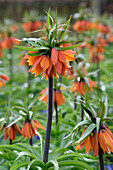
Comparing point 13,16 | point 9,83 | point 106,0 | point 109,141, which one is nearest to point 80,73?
point 109,141

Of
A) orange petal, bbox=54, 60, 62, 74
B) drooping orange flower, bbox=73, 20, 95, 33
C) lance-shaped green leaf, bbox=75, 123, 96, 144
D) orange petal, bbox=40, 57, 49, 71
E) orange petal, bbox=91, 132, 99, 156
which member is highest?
drooping orange flower, bbox=73, 20, 95, 33

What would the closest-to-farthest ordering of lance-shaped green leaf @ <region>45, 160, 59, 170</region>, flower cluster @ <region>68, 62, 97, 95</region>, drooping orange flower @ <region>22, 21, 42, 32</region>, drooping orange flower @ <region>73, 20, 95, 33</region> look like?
lance-shaped green leaf @ <region>45, 160, 59, 170</region> → flower cluster @ <region>68, 62, 97, 95</region> → drooping orange flower @ <region>73, 20, 95, 33</region> → drooping orange flower @ <region>22, 21, 42, 32</region>

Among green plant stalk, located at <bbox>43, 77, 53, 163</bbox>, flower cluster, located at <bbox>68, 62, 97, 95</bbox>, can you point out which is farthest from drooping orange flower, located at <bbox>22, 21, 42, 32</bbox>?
green plant stalk, located at <bbox>43, 77, 53, 163</bbox>

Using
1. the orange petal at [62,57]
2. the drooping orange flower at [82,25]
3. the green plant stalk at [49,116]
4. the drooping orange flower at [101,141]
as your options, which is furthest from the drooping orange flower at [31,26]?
the drooping orange flower at [101,141]

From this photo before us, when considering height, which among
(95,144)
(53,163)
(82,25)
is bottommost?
(53,163)

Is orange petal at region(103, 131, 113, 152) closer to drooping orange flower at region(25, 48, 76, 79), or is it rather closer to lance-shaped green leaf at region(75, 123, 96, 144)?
lance-shaped green leaf at region(75, 123, 96, 144)

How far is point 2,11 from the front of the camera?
13.8 meters

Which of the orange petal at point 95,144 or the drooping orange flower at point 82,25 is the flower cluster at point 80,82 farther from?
the drooping orange flower at point 82,25

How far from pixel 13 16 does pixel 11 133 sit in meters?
13.1

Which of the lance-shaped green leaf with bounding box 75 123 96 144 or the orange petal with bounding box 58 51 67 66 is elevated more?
the orange petal with bounding box 58 51 67 66

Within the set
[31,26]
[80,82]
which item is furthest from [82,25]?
[80,82]

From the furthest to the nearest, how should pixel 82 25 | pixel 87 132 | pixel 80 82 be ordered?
pixel 82 25 → pixel 80 82 → pixel 87 132

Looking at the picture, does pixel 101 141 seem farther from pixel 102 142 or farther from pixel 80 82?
pixel 80 82

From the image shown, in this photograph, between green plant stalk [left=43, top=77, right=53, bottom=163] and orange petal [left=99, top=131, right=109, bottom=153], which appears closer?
orange petal [left=99, top=131, right=109, bottom=153]
